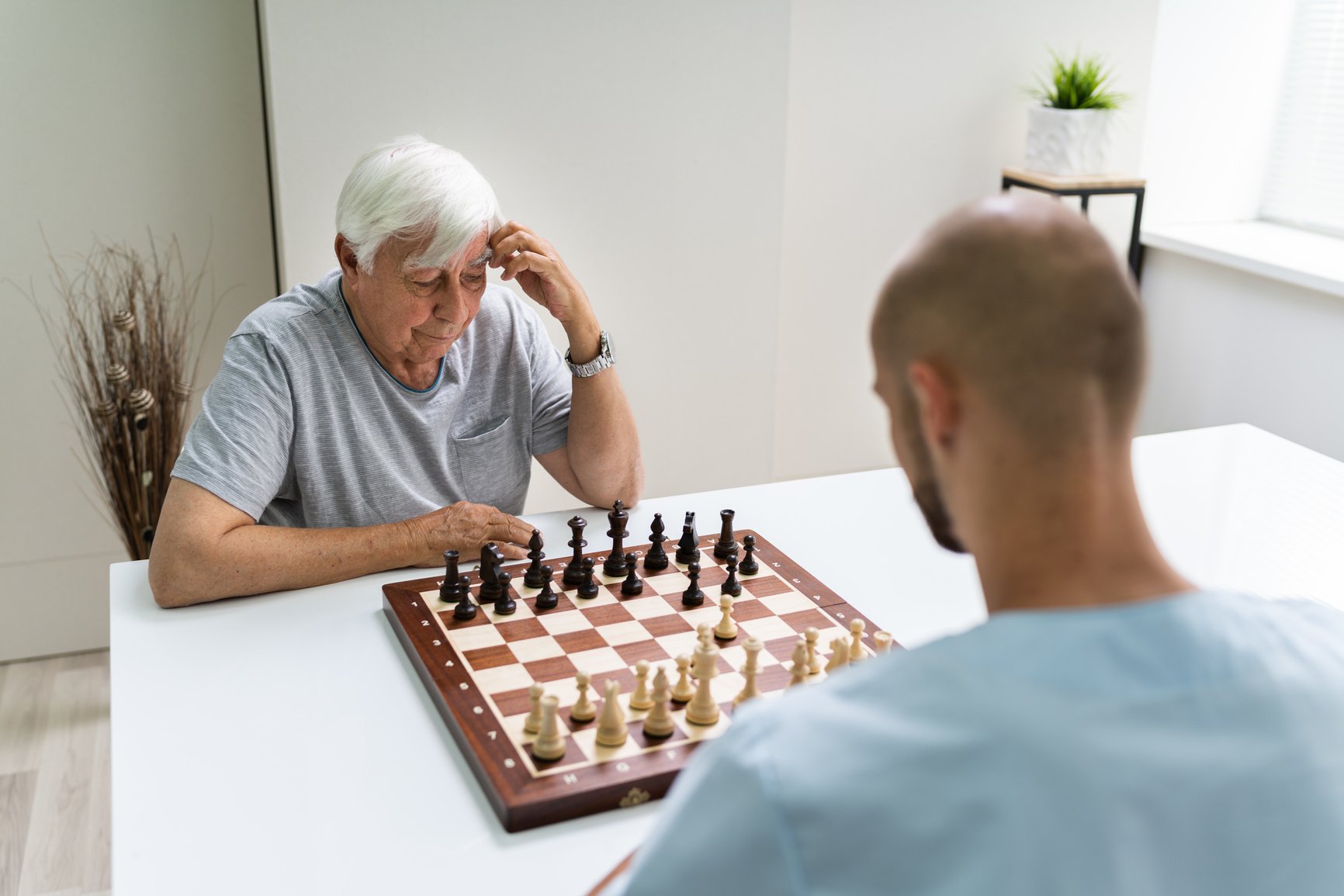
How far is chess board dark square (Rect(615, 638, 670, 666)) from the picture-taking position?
153cm

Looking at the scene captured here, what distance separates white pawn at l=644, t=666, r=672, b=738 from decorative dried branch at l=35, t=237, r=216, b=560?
1967 mm

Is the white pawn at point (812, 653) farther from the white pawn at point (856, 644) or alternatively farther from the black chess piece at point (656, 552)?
the black chess piece at point (656, 552)

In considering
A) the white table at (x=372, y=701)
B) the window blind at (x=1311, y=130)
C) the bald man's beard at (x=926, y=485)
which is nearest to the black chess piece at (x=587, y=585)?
the white table at (x=372, y=701)

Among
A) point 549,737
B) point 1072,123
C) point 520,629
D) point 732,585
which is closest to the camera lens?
point 549,737

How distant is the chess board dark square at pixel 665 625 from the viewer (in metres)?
1.60

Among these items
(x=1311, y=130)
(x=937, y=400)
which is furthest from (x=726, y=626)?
(x=1311, y=130)

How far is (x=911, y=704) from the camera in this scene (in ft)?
2.44

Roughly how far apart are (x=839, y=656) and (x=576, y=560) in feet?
1.50

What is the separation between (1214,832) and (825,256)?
3.22 meters

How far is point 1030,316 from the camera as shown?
785 millimetres

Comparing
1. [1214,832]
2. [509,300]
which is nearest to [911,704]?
[1214,832]

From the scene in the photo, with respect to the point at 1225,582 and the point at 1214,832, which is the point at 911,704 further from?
the point at 1225,582

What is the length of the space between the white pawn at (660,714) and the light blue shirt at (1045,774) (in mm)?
557

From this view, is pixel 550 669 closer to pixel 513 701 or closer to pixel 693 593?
pixel 513 701
